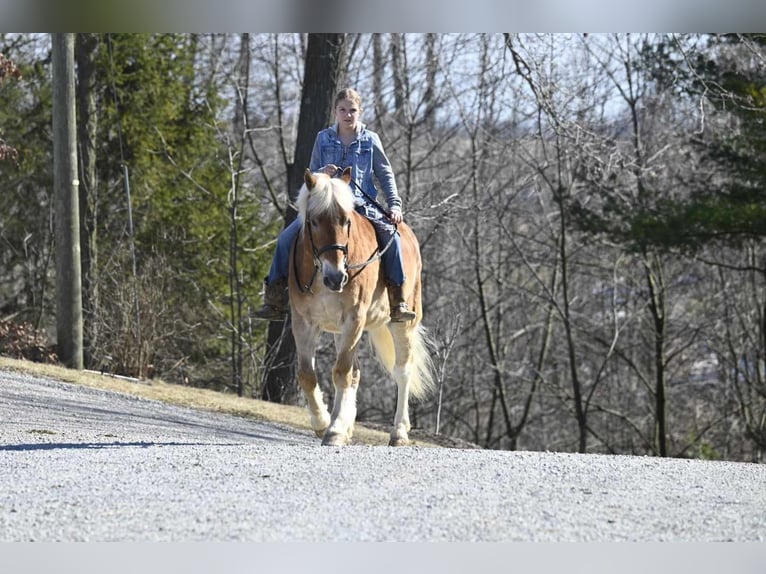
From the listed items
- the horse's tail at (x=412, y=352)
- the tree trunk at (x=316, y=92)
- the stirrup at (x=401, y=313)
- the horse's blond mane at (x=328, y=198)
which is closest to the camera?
the horse's blond mane at (x=328, y=198)

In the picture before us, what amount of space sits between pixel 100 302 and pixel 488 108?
440 inches

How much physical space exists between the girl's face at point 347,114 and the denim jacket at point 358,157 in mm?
111

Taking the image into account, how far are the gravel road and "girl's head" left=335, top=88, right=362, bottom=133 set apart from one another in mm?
2571

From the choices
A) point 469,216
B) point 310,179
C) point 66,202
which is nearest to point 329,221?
point 310,179

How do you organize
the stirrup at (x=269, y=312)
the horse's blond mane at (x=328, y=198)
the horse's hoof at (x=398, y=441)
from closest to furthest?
the horse's blond mane at (x=328, y=198), the stirrup at (x=269, y=312), the horse's hoof at (x=398, y=441)

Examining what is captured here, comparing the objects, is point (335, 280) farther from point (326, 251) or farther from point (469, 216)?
point (469, 216)

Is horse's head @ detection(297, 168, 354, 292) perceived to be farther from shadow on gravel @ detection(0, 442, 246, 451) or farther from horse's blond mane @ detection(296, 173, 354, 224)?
shadow on gravel @ detection(0, 442, 246, 451)

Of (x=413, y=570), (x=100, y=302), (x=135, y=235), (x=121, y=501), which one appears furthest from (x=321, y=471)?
(x=135, y=235)

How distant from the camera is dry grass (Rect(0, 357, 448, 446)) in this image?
49.3 ft

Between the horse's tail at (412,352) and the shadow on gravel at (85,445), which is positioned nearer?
the shadow on gravel at (85,445)

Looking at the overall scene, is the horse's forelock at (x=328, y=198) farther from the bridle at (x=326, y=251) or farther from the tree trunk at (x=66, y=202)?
the tree trunk at (x=66, y=202)

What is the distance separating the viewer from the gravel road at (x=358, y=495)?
6.43 metres

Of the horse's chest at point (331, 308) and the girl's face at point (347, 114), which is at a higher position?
the girl's face at point (347, 114)

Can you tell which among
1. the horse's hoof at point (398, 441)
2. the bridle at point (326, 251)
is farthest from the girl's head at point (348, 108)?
the horse's hoof at point (398, 441)
